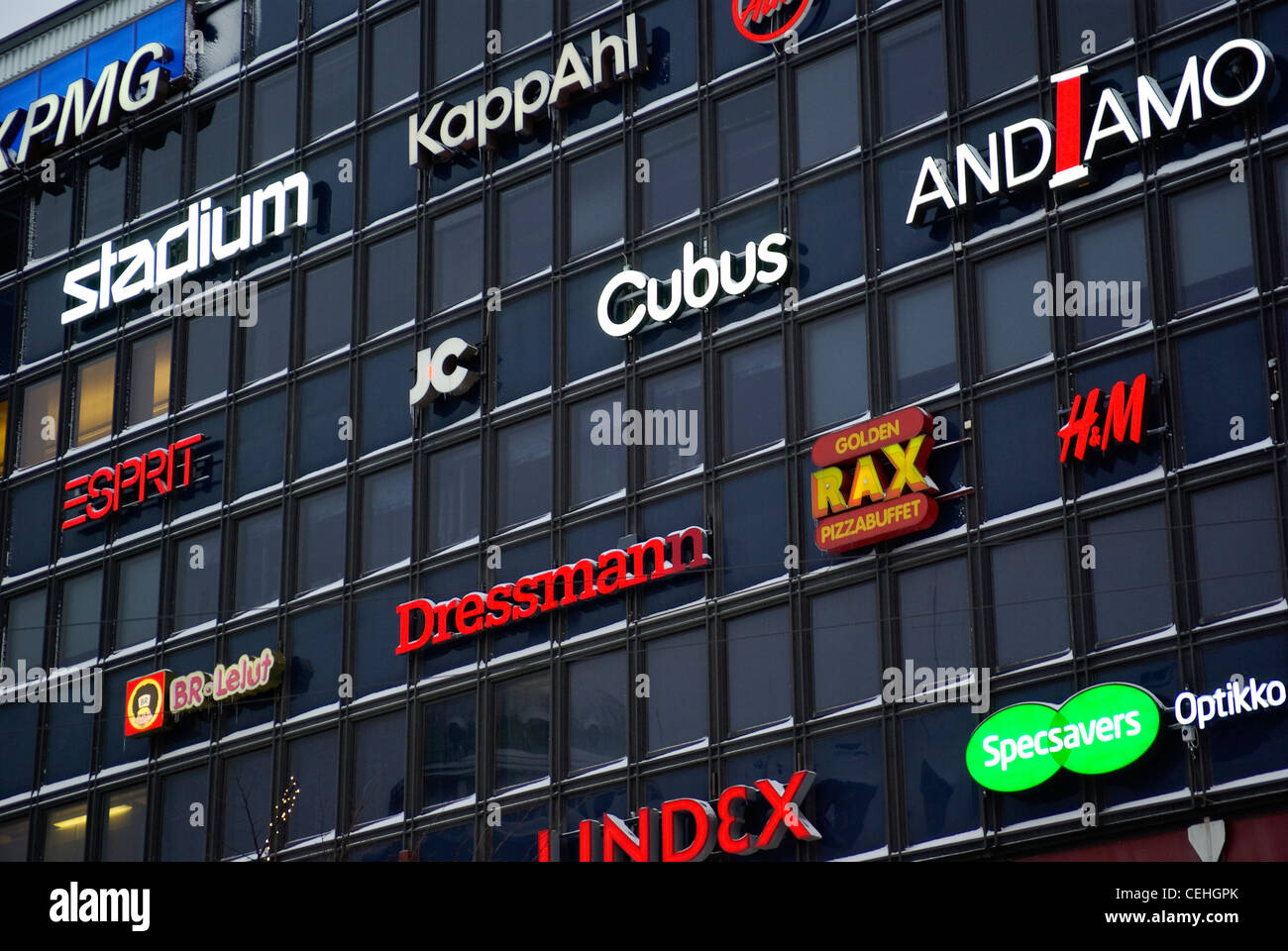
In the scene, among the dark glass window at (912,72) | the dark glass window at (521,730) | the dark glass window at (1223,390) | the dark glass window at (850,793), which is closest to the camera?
the dark glass window at (1223,390)

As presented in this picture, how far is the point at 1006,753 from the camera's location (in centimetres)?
3878

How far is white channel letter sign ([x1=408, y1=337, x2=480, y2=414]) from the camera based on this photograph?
163ft

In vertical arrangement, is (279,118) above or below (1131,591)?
above

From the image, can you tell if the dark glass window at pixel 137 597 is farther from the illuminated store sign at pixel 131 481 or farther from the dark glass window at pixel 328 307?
the dark glass window at pixel 328 307

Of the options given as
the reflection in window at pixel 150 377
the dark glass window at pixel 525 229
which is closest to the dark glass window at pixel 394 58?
the dark glass window at pixel 525 229

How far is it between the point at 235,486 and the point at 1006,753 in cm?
2241

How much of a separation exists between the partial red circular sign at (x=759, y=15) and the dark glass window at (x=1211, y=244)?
10.2 m

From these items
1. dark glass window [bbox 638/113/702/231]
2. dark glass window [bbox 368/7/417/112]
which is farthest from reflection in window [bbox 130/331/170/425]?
dark glass window [bbox 638/113/702/231]

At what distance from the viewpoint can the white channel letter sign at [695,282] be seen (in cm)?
4519

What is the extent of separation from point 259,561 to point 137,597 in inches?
166

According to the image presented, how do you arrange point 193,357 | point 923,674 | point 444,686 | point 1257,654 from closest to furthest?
point 1257,654
point 923,674
point 444,686
point 193,357
